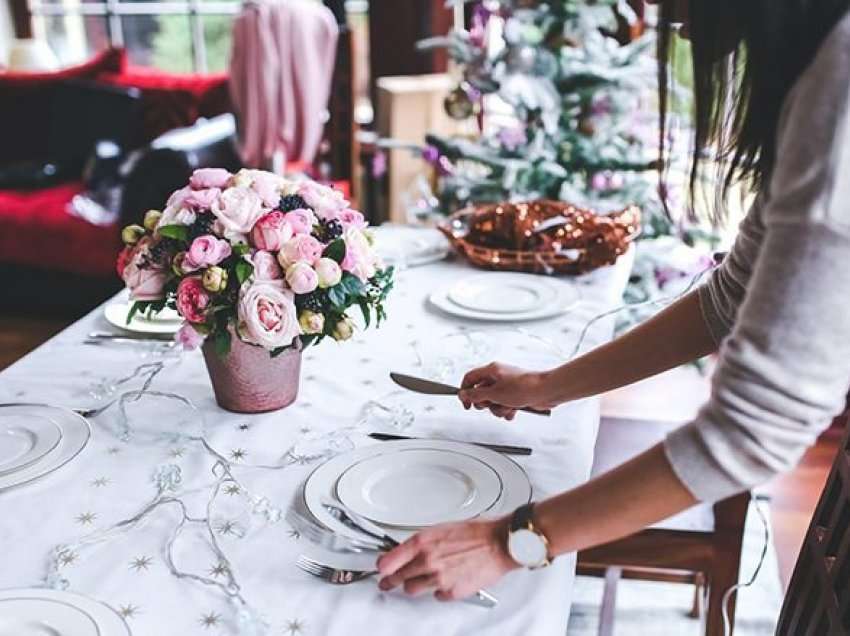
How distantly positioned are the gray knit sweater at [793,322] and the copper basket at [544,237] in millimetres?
919

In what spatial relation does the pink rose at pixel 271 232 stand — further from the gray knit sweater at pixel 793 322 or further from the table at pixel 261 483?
the gray knit sweater at pixel 793 322

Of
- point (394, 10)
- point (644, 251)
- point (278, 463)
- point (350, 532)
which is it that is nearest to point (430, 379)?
point (278, 463)

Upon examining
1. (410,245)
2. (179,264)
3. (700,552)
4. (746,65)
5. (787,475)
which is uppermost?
(746,65)

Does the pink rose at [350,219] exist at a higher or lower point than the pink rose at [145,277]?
higher

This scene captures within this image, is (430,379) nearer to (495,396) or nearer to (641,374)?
(495,396)

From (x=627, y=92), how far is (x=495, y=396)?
1954 millimetres

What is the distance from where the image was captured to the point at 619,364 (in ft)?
3.42

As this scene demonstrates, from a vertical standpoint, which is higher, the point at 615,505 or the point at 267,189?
the point at 267,189

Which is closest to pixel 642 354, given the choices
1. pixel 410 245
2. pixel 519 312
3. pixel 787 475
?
pixel 519 312

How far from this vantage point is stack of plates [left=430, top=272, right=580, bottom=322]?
1.41 meters

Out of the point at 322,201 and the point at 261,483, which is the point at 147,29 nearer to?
the point at 322,201

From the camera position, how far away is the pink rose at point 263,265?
1006mm

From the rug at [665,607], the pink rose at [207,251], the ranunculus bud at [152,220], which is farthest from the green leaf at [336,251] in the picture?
the rug at [665,607]

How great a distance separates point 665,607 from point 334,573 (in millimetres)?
1421
